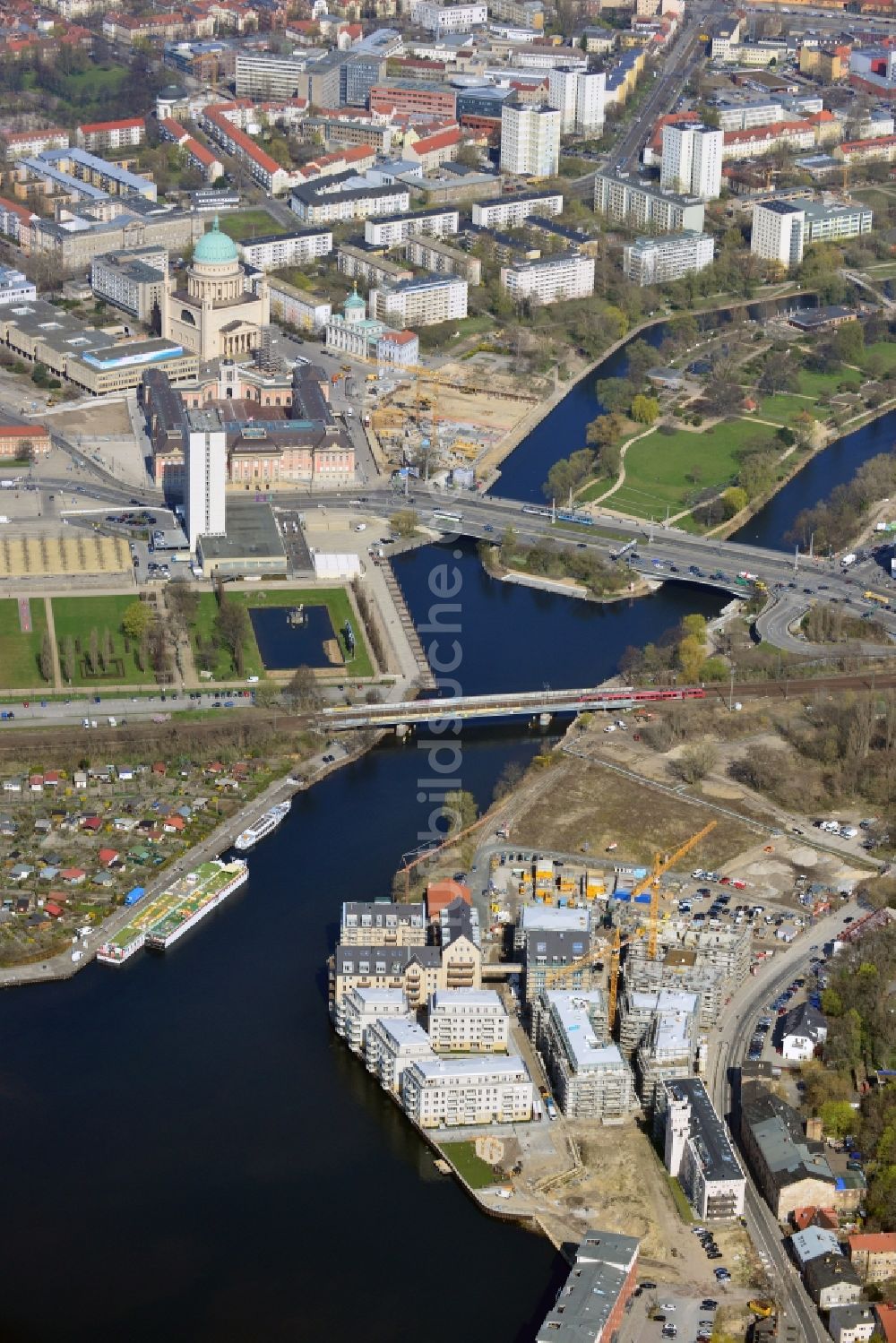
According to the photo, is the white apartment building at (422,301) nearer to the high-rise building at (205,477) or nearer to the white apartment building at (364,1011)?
the high-rise building at (205,477)

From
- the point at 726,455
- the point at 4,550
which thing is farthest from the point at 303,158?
the point at 4,550

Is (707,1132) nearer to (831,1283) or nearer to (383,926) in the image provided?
(831,1283)

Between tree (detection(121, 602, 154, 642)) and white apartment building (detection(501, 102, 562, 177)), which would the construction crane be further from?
white apartment building (detection(501, 102, 562, 177))

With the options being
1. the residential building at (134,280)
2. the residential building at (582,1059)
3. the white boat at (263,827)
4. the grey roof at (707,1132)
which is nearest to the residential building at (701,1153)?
the grey roof at (707,1132)

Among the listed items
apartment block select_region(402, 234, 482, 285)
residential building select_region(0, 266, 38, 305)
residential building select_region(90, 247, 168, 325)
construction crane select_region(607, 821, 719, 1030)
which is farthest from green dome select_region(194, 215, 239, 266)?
construction crane select_region(607, 821, 719, 1030)

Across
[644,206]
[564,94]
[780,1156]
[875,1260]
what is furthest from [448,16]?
[875,1260]
